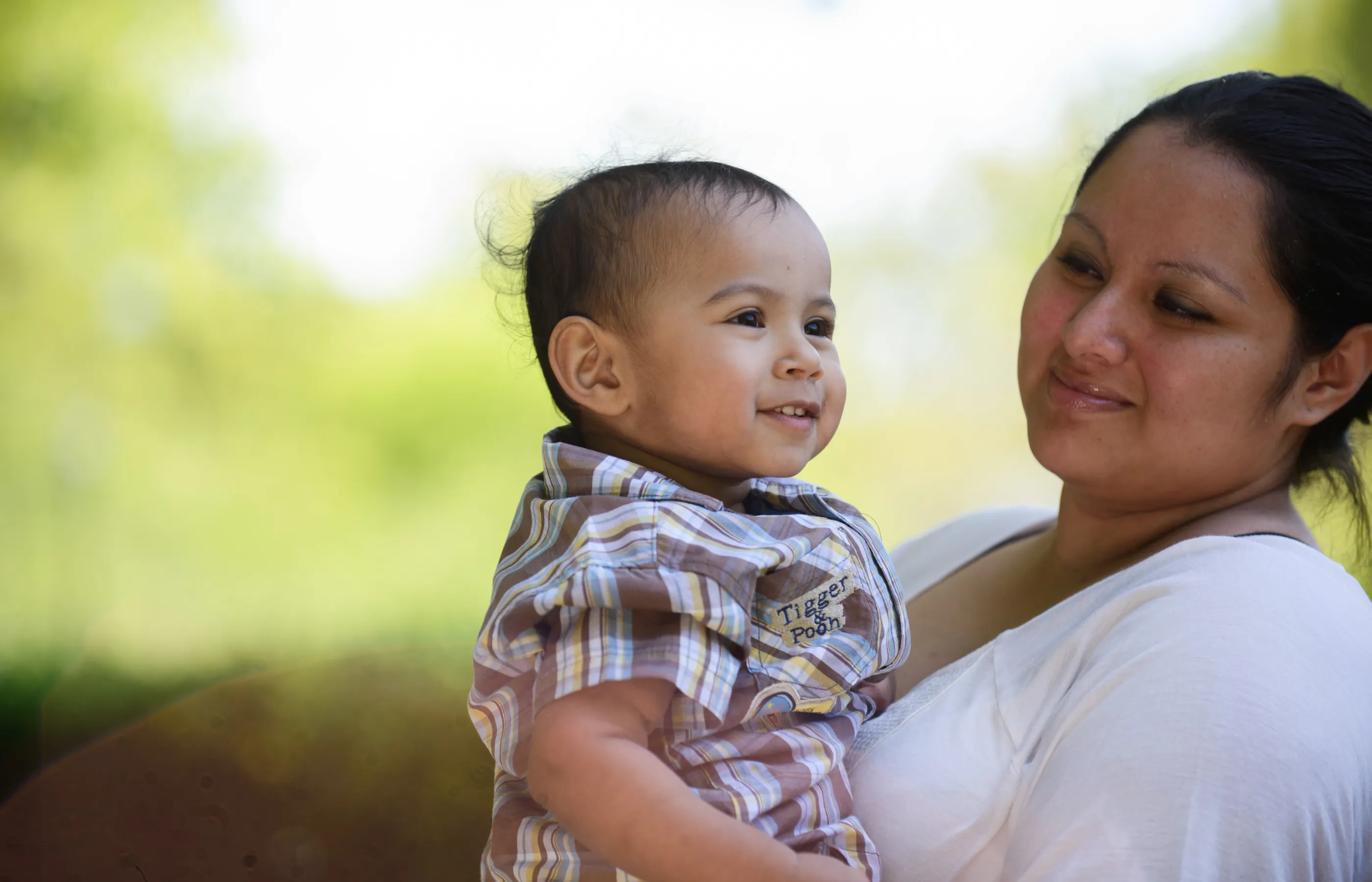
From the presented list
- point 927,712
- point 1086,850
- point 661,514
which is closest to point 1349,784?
point 1086,850

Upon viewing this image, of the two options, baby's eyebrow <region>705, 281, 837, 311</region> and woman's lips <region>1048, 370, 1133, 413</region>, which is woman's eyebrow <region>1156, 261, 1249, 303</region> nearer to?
woman's lips <region>1048, 370, 1133, 413</region>

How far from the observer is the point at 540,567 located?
1147 mm

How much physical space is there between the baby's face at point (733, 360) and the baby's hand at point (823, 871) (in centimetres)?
43

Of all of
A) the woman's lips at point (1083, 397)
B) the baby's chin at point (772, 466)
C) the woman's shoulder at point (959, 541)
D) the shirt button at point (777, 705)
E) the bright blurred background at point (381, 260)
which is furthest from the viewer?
the bright blurred background at point (381, 260)

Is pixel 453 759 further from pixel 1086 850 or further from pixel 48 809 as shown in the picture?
pixel 1086 850

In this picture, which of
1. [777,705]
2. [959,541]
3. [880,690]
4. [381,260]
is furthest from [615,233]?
[381,260]

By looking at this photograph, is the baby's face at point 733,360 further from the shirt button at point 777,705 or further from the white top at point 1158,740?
the white top at point 1158,740

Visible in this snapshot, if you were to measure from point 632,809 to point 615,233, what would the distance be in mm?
663

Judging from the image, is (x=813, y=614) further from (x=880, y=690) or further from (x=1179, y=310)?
(x=1179, y=310)

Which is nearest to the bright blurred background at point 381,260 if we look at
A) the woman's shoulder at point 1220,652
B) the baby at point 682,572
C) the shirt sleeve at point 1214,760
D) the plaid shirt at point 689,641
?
the baby at point 682,572

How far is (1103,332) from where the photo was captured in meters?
1.47

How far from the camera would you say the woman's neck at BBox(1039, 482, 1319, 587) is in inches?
58.4

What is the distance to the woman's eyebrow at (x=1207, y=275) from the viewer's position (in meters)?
1.41

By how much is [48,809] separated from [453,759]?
75 cm
